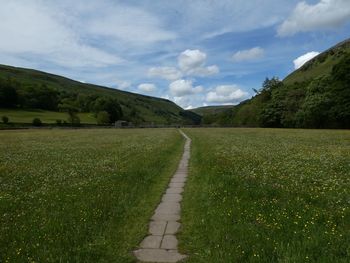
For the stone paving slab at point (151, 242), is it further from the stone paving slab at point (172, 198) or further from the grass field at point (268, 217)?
the stone paving slab at point (172, 198)

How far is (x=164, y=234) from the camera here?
979cm

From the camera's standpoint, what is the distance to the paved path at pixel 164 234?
8.25 metres

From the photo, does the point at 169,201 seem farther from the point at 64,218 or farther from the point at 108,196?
the point at 64,218

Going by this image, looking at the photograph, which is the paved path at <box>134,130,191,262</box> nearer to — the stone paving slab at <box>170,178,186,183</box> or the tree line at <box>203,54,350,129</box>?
the stone paving slab at <box>170,178,186,183</box>

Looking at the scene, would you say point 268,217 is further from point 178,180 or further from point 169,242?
point 178,180

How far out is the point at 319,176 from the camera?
53.1 feet

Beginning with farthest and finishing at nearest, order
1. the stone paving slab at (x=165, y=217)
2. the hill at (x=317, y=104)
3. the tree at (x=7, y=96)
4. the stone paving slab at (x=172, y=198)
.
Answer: the tree at (x=7, y=96)
the hill at (x=317, y=104)
the stone paving slab at (x=172, y=198)
the stone paving slab at (x=165, y=217)

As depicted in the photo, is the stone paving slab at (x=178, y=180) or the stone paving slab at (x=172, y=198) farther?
the stone paving slab at (x=178, y=180)

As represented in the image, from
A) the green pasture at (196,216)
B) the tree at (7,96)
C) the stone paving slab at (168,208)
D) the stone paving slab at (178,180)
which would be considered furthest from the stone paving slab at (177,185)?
the tree at (7,96)

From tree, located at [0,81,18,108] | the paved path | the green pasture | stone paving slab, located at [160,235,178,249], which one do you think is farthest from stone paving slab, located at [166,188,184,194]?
tree, located at [0,81,18,108]

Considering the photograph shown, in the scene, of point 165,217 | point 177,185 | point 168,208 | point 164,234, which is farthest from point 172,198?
point 164,234

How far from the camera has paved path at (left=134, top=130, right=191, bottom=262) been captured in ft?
27.1

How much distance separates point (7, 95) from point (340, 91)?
158198mm

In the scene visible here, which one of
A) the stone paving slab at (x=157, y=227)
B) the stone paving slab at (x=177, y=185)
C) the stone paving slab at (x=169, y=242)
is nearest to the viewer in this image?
the stone paving slab at (x=169, y=242)
